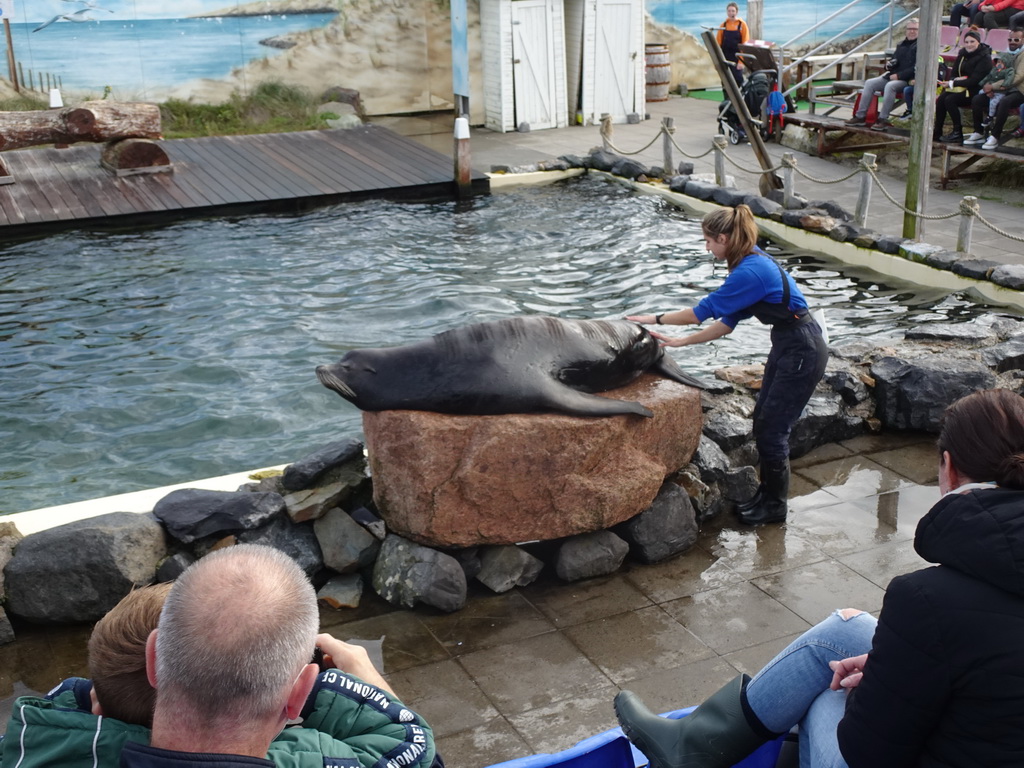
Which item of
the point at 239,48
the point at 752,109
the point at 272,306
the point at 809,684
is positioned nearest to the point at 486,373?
the point at 809,684

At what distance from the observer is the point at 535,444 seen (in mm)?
4652

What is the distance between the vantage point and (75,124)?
41.7 feet

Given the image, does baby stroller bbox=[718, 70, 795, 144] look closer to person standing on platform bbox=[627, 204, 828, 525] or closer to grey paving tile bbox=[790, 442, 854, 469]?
grey paving tile bbox=[790, 442, 854, 469]

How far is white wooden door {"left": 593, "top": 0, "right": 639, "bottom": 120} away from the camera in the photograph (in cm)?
1803

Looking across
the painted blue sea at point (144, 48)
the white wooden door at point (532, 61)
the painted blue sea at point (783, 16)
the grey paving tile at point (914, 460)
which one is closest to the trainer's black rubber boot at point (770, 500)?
the grey paving tile at point (914, 460)

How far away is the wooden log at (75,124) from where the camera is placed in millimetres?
12578

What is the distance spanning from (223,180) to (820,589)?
10.8m

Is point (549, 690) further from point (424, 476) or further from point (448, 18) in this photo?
point (448, 18)

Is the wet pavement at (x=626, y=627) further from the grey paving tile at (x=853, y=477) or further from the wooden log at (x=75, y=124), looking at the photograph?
the wooden log at (x=75, y=124)

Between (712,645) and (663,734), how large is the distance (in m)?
1.24

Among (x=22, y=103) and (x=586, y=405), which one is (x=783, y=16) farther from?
(x=586, y=405)

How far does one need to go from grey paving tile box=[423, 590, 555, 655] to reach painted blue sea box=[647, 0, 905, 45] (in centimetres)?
1863

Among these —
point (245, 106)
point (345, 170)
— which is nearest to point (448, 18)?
point (245, 106)

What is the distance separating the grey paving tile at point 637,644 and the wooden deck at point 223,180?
380 inches
